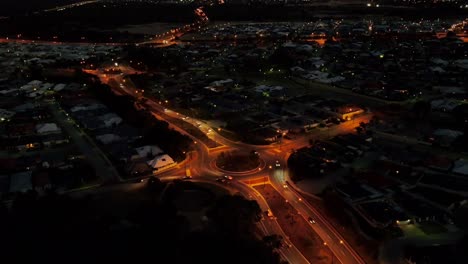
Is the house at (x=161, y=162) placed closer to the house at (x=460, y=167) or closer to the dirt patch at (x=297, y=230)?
the dirt patch at (x=297, y=230)

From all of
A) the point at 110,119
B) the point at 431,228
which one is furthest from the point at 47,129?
the point at 431,228

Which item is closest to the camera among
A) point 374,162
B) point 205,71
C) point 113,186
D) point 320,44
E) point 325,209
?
point 325,209

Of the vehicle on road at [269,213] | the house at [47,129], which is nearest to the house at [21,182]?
the house at [47,129]

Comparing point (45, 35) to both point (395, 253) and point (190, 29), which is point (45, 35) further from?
point (395, 253)

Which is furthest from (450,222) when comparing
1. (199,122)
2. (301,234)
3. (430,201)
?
(199,122)

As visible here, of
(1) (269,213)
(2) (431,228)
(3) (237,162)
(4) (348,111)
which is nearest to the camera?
(2) (431,228)

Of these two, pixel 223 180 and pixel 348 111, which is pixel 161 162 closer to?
pixel 223 180
